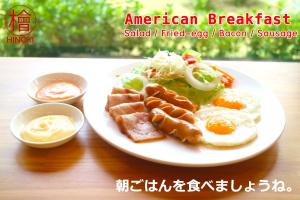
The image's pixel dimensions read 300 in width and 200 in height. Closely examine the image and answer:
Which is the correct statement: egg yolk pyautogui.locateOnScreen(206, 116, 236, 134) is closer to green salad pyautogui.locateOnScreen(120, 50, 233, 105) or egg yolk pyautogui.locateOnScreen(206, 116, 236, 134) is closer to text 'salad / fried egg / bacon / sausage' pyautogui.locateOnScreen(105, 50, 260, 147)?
text 'salad / fried egg / bacon / sausage' pyautogui.locateOnScreen(105, 50, 260, 147)

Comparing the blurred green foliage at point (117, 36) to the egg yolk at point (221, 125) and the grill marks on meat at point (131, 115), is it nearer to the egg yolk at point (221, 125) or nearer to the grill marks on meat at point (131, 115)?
the grill marks on meat at point (131, 115)

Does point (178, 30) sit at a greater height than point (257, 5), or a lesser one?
lesser

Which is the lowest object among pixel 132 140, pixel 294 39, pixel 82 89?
pixel 132 140

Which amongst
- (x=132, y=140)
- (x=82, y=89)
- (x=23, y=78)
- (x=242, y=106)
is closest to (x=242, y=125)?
(x=242, y=106)

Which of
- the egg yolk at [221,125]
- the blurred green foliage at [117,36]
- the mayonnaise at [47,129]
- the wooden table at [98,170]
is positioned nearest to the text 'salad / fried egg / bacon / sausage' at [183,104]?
the egg yolk at [221,125]

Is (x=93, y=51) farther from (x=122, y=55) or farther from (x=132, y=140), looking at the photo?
(x=132, y=140)

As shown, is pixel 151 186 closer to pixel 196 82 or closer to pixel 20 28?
pixel 196 82
